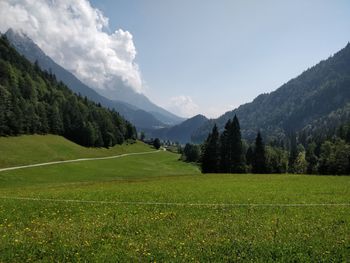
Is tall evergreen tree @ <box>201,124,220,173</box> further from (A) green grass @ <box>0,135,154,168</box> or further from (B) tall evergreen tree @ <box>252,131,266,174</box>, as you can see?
(A) green grass @ <box>0,135,154,168</box>

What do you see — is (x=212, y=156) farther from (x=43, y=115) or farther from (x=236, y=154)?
(x=43, y=115)

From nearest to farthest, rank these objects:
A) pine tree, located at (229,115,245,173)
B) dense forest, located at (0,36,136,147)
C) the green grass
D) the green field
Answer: the green field → the green grass → pine tree, located at (229,115,245,173) → dense forest, located at (0,36,136,147)

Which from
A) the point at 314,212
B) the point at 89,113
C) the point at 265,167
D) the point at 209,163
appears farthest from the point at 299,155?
the point at 314,212

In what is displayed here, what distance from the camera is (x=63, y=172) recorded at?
89562 mm

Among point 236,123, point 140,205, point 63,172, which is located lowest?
point 63,172

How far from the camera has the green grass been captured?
98.4 meters

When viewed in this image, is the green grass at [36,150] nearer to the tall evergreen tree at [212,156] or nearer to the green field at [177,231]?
the tall evergreen tree at [212,156]

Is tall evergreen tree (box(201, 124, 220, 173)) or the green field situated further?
tall evergreen tree (box(201, 124, 220, 173))

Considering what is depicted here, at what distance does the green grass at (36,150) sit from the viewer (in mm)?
98363

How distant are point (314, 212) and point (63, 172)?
7669 cm

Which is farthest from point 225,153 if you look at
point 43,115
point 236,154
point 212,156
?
point 43,115

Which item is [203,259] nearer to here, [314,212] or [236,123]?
[314,212]

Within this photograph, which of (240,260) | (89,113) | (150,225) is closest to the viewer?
(240,260)

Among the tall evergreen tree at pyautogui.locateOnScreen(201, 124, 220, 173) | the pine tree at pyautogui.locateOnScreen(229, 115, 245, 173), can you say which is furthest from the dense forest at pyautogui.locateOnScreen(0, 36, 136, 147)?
the pine tree at pyautogui.locateOnScreen(229, 115, 245, 173)
